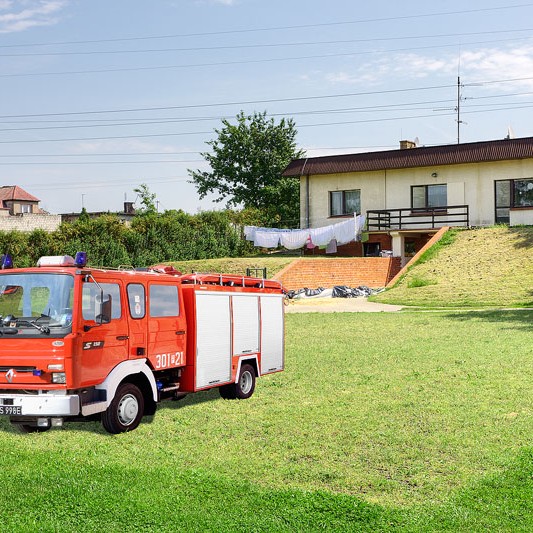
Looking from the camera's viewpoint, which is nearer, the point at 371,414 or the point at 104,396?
the point at 104,396

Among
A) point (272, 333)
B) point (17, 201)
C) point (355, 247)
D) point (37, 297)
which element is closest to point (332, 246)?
point (355, 247)

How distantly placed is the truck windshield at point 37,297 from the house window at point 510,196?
38.7 metres

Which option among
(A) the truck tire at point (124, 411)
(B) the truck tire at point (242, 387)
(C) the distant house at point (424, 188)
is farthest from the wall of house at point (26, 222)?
(A) the truck tire at point (124, 411)

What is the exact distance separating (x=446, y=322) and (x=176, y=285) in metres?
14.3

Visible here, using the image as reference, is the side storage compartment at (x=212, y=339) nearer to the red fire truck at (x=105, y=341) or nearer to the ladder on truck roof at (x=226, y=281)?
the red fire truck at (x=105, y=341)

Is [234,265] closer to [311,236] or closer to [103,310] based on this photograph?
[311,236]

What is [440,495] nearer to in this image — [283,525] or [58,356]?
[283,525]

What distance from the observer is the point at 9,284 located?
1001 centimetres

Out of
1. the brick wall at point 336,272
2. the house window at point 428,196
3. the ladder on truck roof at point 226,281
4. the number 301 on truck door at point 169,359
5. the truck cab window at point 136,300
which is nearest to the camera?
the truck cab window at point 136,300

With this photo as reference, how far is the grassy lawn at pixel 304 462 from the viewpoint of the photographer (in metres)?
6.73

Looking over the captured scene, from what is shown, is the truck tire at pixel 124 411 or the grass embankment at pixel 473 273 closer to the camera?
the truck tire at pixel 124 411

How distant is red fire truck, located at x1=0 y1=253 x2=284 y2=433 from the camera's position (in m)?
9.15

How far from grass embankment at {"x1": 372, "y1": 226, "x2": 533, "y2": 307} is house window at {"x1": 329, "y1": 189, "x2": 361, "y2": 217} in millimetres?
8907

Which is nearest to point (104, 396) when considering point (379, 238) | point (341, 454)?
point (341, 454)
